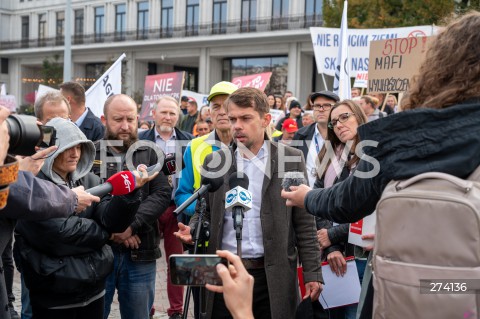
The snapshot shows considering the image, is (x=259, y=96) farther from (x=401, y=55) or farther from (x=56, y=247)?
(x=401, y=55)

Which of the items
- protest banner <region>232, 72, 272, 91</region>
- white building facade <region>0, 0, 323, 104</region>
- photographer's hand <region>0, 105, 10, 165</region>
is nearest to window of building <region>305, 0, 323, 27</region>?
white building facade <region>0, 0, 323, 104</region>

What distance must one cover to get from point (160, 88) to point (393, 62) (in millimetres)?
5613

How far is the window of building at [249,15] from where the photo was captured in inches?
1403

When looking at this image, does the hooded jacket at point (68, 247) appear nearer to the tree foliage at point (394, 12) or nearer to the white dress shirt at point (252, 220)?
the white dress shirt at point (252, 220)

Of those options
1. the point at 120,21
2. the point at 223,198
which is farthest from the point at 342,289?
the point at 120,21

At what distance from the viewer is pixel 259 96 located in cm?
345

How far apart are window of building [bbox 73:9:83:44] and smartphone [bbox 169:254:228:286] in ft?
156

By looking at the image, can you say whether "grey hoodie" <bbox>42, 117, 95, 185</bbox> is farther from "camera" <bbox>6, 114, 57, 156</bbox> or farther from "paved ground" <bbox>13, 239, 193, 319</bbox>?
"paved ground" <bbox>13, 239, 193, 319</bbox>

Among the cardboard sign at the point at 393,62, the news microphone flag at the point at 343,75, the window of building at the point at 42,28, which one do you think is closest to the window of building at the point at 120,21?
the window of building at the point at 42,28

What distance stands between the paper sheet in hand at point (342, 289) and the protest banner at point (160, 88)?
25.0ft

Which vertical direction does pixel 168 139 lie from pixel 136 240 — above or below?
above

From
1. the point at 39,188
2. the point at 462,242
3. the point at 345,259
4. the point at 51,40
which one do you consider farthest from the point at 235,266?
the point at 51,40

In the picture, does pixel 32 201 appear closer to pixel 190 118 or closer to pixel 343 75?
pixel 343 75

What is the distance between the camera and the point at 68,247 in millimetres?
3203
